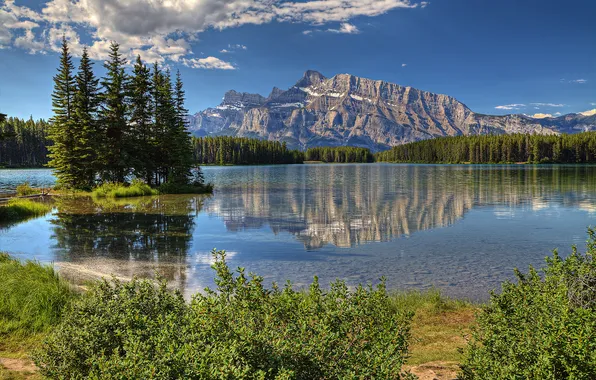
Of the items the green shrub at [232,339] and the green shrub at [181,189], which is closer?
the green shrub at [232,339]

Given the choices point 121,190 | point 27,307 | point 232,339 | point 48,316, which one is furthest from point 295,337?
point 121,190

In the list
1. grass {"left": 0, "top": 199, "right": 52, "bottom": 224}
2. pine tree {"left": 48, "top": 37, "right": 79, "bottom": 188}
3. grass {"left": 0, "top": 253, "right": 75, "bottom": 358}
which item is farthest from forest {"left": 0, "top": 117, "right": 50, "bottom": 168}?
grass {"left": 0, "top": 253, "right": 75, "bottom": 358}

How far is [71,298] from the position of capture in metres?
10.3

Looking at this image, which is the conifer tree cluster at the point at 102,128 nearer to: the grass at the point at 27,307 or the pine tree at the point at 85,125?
the pine tree at the point at 85,125

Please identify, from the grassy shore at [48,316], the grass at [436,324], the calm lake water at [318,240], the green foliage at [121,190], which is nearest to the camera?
the grassy shore at [48,316]

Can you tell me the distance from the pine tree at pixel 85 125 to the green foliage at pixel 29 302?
42.6 meters

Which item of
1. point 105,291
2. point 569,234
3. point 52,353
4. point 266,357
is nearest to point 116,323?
point 52,353

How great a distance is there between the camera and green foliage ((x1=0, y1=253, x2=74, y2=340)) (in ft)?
29.9

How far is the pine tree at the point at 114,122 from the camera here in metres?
49.9

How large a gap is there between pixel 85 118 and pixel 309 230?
39.3m

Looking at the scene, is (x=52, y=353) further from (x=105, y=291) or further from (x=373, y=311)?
(x=373, y=311)

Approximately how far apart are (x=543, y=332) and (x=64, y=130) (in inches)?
2252

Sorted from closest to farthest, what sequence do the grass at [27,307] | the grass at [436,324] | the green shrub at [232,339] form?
the green shrub at [232,339]
the grass at [436,324]
the grass at [27,307]

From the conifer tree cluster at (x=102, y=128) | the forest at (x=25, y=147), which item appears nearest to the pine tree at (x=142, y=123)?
the conifer tree cluster at (x=102, y=128)
